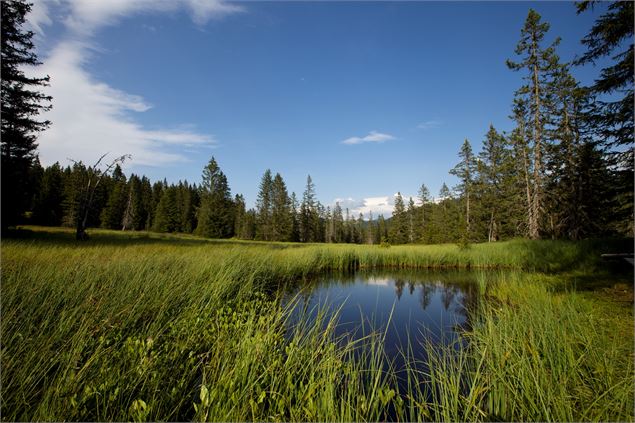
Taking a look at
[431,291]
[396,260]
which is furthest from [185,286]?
[396,260]

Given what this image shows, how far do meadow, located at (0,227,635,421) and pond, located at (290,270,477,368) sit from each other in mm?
706

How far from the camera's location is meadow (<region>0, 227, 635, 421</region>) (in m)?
2.48

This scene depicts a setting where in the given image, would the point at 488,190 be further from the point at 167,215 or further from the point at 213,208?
the point at 167,215

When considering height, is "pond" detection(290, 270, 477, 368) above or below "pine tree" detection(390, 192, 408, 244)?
below

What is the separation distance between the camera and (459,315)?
8773mm

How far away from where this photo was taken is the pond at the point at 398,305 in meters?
5.87

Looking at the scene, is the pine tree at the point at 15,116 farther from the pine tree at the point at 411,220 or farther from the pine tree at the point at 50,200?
the pine tree at the point at 411,220

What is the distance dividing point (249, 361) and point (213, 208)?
53.1m

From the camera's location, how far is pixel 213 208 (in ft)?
171

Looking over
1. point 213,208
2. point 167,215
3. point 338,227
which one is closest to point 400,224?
point 338,227

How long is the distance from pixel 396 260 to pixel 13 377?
20798 millimetres

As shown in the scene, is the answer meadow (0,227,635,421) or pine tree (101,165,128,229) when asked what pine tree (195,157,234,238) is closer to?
pine tree (101,165,128,229)

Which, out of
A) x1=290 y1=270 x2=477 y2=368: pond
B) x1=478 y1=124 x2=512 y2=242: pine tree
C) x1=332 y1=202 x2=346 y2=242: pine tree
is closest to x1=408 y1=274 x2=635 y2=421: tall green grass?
x1=290 y1=270 x2=477 y2=368: pond

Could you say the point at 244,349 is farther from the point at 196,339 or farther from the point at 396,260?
the point at 396,260
